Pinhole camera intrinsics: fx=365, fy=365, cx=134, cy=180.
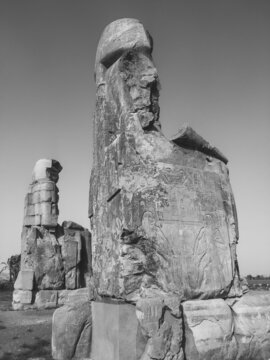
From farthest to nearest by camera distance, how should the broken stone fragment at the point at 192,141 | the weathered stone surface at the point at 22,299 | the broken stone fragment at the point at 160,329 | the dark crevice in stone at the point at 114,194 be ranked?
1. the weathered stone surface at the point at 22,299
2. the broken stone fragment at the point at 192,141
3. the dark crevice in stone at the point at 114,194
4. the broken stone fragment at the point at 160,329

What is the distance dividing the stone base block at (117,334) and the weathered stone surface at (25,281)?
912cm

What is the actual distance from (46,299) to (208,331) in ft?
32.4

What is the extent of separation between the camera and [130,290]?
369 cm

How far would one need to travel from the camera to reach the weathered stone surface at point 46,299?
1229 centimetres

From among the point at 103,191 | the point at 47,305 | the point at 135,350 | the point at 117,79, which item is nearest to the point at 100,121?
the point at 117,79

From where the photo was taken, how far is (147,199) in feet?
13.0

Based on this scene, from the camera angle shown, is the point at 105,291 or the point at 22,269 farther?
the point at 22,269

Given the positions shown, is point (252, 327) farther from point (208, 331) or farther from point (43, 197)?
point (43, 197)

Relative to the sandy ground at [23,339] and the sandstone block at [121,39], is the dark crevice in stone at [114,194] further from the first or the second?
the sandy ground at [23,339]

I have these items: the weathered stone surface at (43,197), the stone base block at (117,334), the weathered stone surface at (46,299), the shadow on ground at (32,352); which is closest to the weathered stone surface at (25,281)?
the weathered stone surface at (46,299)

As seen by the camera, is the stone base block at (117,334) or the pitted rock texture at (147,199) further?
the pitted rock texture at (147,199)

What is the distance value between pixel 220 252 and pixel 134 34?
3.06m

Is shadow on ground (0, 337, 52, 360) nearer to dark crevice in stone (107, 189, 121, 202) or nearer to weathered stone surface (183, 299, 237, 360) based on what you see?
weathered stone surface (183, 299, 237, 360)

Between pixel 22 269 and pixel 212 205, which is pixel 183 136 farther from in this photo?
pixel 22 269
